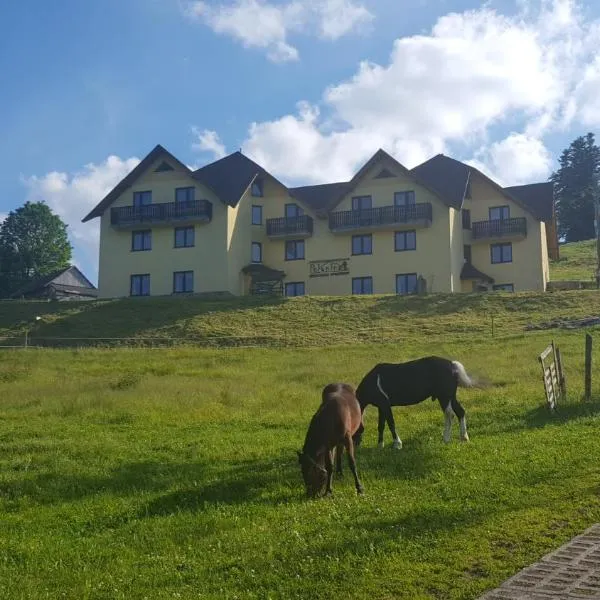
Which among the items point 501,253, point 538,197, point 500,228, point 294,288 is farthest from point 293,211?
point 538,197

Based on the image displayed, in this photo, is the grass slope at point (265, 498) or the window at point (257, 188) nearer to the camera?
the grass slope at point (265, 498)

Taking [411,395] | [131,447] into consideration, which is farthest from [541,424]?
[131,447]

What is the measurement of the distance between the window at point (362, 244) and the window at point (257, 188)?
28.9ft

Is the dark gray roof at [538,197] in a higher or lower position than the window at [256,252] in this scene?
higher

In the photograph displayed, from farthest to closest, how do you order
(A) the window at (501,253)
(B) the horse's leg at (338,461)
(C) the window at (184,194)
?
(A) the window at (501,253), (C) the window at (184,194), (B) the horse's leg at (338,461)

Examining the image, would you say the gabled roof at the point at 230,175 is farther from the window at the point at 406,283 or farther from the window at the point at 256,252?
the window at the point at 406,283

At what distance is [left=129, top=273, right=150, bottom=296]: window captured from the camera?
56.4m

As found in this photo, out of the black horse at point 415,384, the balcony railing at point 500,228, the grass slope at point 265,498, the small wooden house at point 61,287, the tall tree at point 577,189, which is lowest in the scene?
the grass slope at point 265,498

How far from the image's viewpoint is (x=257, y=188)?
5925cm

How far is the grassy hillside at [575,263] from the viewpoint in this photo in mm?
67875

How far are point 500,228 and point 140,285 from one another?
2773 cm

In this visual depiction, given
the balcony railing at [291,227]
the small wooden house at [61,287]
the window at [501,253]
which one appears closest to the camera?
the window at [501,253]

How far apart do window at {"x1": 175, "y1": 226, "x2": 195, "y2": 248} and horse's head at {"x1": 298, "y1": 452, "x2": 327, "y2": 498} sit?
45.8 meters

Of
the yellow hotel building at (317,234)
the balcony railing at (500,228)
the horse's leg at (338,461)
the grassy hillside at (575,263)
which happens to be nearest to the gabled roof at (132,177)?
the yellow hotel building at (317,234)
